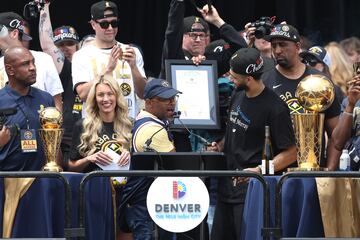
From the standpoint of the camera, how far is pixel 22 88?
10.4 m

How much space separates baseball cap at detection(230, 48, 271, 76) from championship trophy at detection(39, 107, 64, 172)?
1542 mm

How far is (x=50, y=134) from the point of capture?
978 cm

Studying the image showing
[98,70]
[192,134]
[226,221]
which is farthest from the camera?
[98,70]

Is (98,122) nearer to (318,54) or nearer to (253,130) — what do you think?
(253,130)

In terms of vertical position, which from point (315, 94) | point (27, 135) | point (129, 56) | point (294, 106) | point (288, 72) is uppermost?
point (129, 56)

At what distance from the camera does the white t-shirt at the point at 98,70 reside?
11328 mm

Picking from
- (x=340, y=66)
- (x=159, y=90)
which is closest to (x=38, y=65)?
(x=159, y=90)

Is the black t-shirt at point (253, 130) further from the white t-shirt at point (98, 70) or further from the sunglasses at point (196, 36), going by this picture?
the sunglasses at point (196, 36)

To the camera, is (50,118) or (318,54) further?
(318,54)

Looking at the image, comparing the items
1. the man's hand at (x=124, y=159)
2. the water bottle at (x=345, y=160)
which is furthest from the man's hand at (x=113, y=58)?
the water bottle at (x=345, y=160)

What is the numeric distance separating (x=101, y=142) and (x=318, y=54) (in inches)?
109

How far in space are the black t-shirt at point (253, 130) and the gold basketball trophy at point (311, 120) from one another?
0.42 m

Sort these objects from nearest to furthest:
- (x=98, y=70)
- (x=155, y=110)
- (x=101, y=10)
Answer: (x=155, y=110), (x=98, y=70), (x=101, y=10)

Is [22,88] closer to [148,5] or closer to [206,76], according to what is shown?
[206,76]
